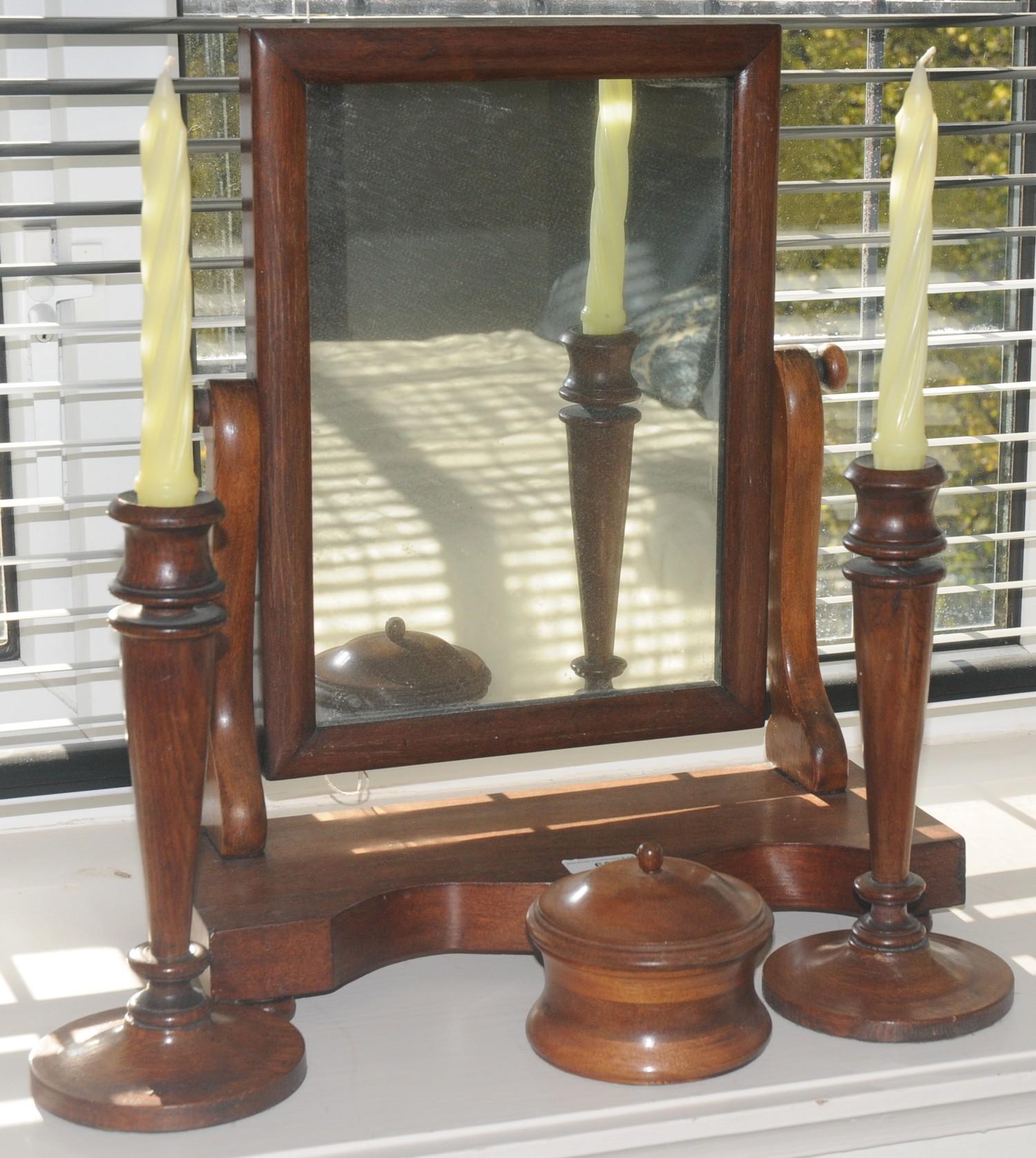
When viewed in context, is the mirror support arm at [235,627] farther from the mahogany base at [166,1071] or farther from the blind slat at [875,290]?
the blind slat at [875,290]

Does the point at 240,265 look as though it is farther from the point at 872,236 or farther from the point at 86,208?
the point at 872,236

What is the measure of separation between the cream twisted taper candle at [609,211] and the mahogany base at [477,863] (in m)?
0.23

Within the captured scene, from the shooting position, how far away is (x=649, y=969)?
0.59 m

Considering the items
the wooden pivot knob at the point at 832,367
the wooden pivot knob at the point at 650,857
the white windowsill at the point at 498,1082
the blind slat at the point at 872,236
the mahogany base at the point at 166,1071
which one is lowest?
the white windowsill at the point at 498,1082

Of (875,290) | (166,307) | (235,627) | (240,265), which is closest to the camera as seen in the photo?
(166,307)

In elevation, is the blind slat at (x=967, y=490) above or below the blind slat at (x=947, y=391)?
below

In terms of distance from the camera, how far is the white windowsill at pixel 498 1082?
587 mm

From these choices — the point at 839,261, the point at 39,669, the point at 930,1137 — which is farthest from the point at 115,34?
the point at 930,1137

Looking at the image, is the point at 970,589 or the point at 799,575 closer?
the point at 799,575

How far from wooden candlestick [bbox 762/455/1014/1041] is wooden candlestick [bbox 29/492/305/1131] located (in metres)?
0.22

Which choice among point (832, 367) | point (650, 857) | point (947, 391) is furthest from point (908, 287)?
point (947, 391)

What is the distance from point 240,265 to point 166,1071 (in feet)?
1.30

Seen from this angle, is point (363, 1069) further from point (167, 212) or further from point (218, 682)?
point (167, 212)

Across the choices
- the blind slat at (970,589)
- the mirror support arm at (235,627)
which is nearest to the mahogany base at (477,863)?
the mirror support arm at (235,627)
